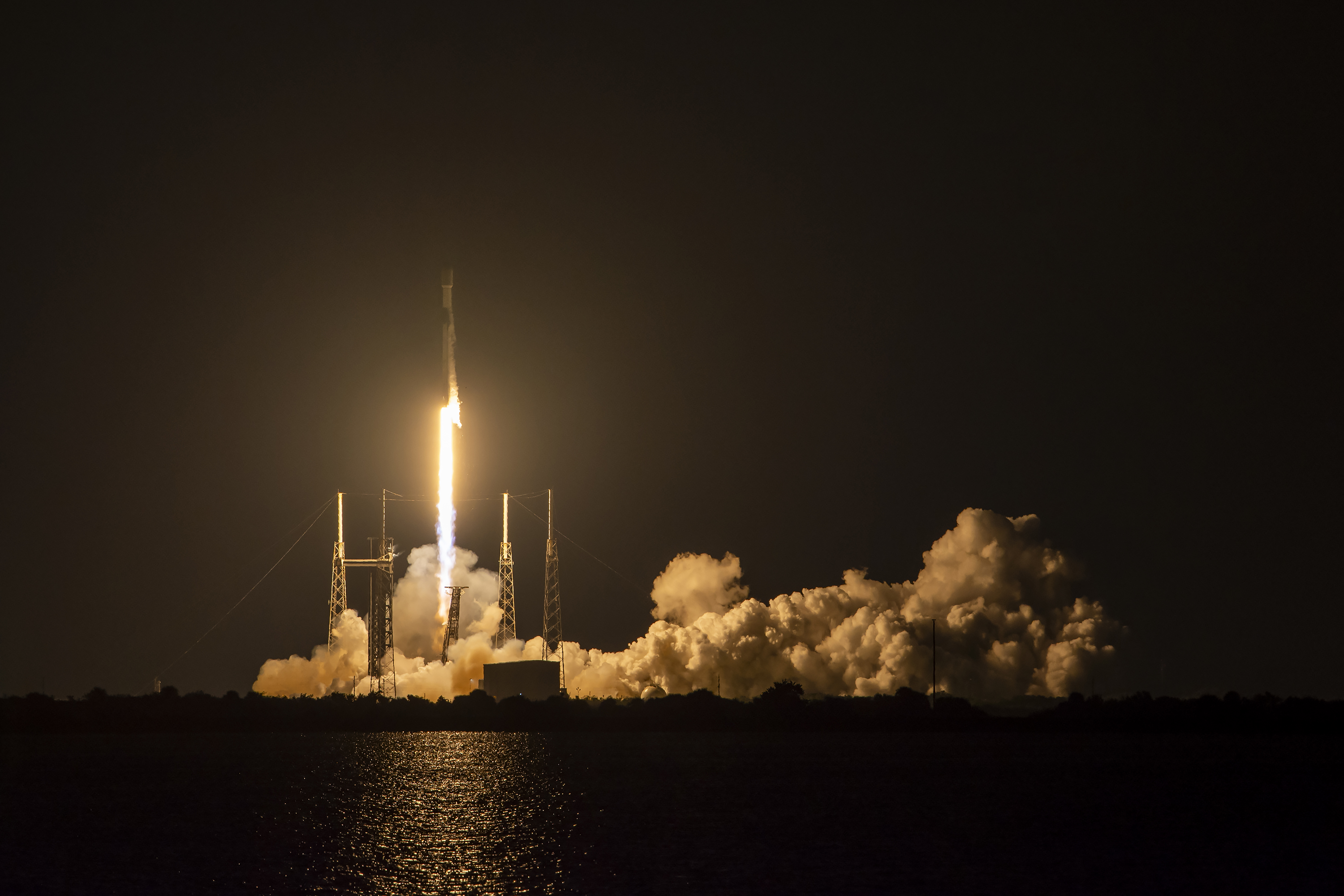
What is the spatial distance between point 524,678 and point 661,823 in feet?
167

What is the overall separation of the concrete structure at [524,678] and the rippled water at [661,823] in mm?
6039

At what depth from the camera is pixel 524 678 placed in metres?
133

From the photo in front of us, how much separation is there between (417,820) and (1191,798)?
2022 inches

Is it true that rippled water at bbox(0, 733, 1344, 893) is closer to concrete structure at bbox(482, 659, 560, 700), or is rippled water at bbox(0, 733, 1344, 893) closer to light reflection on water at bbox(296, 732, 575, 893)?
light reflection on water at bbox(296, 732, 575, 893)

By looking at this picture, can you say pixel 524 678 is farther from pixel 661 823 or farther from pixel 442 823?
pixel 661 823

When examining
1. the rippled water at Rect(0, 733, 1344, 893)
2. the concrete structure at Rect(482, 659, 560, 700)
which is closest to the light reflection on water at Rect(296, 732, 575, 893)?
the rippled water at Rect(0, 733, 1344, 893)

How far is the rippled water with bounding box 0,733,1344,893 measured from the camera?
64.7 meters

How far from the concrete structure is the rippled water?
6039 mm

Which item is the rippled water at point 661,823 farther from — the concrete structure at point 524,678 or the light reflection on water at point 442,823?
the concrete structure at point 524,678

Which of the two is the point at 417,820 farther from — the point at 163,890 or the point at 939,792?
the point at 939,792

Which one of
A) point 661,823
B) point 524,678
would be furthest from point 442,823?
point 524,678

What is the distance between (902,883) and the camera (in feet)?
207

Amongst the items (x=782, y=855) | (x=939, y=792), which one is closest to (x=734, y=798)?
(x=939, y=792)

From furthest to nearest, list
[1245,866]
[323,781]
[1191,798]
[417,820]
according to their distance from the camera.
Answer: [323,781] < [1191,798] < [417,820] < [1245,866]
